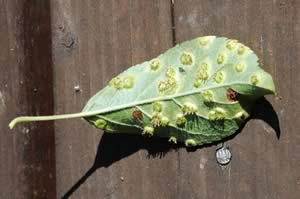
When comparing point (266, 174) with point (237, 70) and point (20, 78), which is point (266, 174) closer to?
point (237, 70)

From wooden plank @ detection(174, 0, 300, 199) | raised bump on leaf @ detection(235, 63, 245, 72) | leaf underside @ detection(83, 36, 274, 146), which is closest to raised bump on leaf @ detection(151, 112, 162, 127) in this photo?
leaf underside @ detection(83, 36, 274, 146)

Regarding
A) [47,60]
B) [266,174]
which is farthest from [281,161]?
[47,60]

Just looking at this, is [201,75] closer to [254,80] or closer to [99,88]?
[254,80]

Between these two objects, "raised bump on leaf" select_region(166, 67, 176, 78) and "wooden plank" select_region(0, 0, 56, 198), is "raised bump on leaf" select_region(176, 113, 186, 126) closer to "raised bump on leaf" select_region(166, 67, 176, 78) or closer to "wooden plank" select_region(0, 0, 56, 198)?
"raised bump on leaf" select_region(166, 67, 176, 78)

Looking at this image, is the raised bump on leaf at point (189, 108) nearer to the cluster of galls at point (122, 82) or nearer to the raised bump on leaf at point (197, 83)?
the raised bump on leaf at point (197, 83)

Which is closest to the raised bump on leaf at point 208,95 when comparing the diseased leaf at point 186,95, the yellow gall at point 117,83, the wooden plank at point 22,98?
the diseased leaf at point 186,95

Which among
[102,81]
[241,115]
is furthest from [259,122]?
[102,81]
